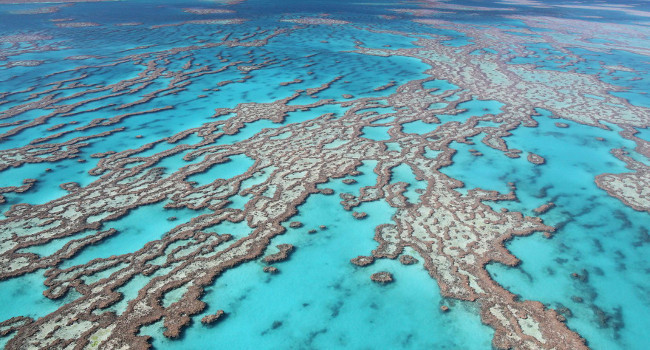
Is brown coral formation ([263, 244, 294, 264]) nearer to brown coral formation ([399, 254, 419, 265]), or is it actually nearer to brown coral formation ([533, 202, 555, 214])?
brown coral formation ([399, 254, 419, 265])

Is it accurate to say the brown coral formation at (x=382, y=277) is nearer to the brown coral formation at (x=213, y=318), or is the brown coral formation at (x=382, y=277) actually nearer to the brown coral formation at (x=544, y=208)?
the brown coral formation at (x=213, y=318)

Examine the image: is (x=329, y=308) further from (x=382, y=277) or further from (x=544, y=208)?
(x=544, y=208)

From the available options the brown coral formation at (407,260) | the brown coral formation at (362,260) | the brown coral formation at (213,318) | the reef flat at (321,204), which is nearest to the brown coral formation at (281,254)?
the reef flat at (321,204)

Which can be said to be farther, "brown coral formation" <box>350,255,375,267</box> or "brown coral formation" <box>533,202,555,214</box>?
"brown coral formation" <box>533,202,555,214</box>

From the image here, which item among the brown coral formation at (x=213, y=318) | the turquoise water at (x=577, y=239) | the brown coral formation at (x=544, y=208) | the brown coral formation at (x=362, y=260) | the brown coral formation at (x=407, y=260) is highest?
the brown coral formation at (x=407, y=260)

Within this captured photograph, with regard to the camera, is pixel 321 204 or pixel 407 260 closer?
pixel 407 260

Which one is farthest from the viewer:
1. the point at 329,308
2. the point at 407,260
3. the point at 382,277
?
the point at 407,260

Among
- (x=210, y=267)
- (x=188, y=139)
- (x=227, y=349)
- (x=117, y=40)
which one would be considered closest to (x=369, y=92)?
(x=188, y=139)

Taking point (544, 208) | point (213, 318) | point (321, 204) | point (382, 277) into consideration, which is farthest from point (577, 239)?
point (213, 318)

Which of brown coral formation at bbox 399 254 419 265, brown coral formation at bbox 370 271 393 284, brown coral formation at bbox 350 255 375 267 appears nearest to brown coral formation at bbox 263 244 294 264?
brown coral formation at bbox 350 255 375 267
